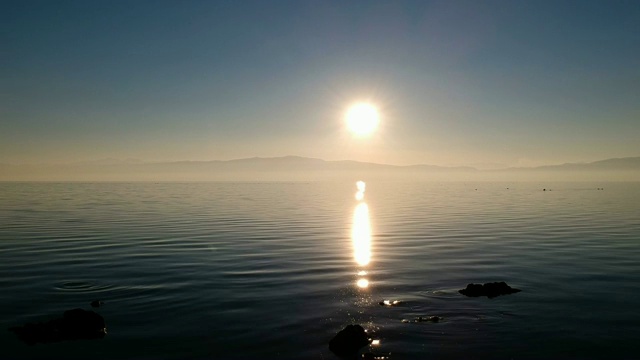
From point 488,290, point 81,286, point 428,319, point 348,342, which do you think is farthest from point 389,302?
point 81,286

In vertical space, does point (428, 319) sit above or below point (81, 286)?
below

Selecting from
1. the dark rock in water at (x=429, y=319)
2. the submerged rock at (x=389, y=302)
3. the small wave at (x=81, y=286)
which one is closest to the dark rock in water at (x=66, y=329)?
the small wave at (x=81, y=286)

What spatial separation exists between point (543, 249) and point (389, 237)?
13.7m

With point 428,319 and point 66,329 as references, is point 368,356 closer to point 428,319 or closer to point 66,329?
point 428,319

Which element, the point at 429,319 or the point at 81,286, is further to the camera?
the point at 81,286

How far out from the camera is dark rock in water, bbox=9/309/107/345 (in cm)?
1612

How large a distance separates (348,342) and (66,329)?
10.00 m

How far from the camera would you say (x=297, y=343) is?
15.8 meters

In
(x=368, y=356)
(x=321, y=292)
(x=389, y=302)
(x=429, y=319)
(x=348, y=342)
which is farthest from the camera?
(x=321, y=292)

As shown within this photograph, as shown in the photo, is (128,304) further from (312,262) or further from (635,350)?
(635,350)

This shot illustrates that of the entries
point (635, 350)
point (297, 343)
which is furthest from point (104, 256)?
point (635, 350)

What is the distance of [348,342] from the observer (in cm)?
1507

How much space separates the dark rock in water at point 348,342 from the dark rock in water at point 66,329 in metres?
8.35

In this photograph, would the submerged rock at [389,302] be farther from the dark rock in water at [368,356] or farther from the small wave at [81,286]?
the small wave at [81,286]
